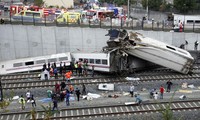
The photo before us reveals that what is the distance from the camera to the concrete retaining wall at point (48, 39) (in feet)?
118

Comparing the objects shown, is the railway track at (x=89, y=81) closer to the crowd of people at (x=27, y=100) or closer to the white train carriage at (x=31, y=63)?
the crowd of people at (x=27, y=100)

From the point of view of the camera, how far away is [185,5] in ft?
160

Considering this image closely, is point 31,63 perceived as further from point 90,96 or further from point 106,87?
point 90,96

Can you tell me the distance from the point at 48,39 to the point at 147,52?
11.4m

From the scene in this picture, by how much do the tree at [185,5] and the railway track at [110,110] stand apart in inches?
1063

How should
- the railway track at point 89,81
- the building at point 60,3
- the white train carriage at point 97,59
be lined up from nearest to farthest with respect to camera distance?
the railway track at point 89,81, the white train carriage at point 97,59, the building at point 60,3

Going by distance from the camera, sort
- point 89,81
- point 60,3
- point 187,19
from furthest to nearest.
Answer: point 60,3, point 187,19, point 89,81

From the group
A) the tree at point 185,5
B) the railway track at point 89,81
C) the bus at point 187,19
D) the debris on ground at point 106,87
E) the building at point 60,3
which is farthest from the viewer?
the building at point 60,3

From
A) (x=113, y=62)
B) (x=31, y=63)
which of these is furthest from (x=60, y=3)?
(x=113, y=62)

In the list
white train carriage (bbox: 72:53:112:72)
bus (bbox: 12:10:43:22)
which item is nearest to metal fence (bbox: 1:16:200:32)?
bus (bbox: 12:10:43:22)

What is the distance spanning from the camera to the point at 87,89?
27.5 metres

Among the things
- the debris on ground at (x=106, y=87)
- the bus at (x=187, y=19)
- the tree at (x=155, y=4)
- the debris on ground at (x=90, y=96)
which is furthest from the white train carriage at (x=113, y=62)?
the tree at (x=155, y=4)

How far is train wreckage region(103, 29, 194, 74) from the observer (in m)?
29.8

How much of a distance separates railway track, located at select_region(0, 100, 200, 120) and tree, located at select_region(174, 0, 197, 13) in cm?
2701
